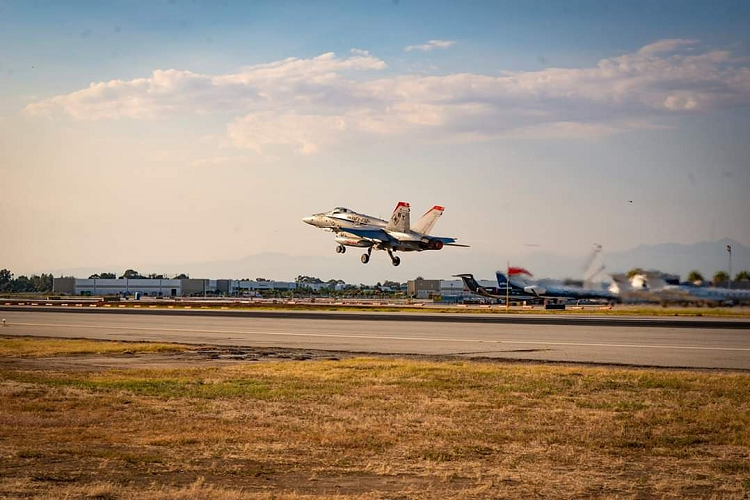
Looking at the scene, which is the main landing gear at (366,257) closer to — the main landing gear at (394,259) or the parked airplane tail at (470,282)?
the main landing gear at (394,259)

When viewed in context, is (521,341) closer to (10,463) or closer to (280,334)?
(280,334)

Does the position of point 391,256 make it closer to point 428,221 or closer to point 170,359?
point 428,221

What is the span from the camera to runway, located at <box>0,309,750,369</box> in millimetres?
36406

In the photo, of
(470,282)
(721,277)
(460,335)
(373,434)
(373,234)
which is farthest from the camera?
(470,282)

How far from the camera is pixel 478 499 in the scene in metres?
11.8

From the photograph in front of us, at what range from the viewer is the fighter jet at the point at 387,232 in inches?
3196

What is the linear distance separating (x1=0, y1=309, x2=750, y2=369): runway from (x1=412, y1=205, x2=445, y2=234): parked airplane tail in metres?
19.8

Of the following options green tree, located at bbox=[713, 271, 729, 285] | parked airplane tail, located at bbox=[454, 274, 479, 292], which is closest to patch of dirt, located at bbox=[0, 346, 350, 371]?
green tree, located at bbox=[713, 271, 729, 285]

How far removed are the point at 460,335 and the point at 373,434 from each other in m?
31.9

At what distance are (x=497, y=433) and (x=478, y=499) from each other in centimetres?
581

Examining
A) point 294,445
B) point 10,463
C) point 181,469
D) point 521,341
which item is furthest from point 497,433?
point 521,341

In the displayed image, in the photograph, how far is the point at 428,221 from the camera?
85250 mm

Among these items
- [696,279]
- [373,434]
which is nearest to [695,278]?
[696,279]

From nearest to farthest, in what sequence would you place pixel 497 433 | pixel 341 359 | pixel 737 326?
1. pixel 497 433
2. pixel 341 359
3. pixel 737 326
